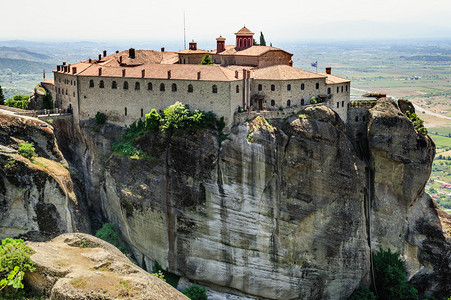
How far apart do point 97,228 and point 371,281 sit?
30.7m

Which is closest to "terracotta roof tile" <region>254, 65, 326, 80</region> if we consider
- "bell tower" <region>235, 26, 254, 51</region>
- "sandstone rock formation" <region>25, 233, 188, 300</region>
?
"bell tower" <region>235, 26, 254, 51</region>

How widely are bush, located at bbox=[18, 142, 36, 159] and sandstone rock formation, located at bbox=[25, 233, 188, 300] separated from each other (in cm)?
2138

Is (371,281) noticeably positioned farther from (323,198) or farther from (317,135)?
(317,135)

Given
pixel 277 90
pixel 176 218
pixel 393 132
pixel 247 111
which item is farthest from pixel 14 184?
pixel 393 132

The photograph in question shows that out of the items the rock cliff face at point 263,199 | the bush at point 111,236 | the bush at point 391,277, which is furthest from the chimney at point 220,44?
the bush at point 391,277

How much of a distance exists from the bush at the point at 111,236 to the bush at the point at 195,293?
25.7 feet

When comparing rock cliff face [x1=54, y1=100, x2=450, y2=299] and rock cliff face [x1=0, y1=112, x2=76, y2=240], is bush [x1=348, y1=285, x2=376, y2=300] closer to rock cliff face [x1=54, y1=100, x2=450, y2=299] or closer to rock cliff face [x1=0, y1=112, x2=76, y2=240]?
rock cliff face [x1=54, y1=100, x2=450, y2=299]

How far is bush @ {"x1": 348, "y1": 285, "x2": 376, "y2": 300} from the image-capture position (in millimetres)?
58188

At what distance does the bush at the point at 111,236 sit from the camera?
188 feet

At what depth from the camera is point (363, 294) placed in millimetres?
58344

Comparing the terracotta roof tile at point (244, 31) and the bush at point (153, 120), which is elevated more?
the terracotta roof tile at point (244, 31)

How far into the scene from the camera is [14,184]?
49.6m

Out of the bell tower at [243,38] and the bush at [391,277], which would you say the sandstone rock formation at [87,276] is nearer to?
the bush at [391,277]

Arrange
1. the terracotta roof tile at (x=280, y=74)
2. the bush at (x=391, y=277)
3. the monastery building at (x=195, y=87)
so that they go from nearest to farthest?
1. the monastery building at (x=195, y=87)
2. the terracotta roof tile at (x=280, y=74)
3. the bush at (x=391, y=277)
